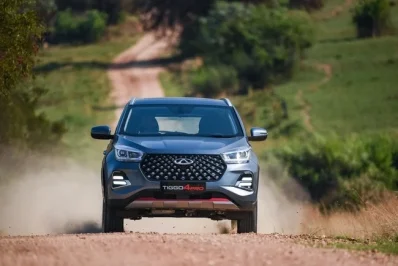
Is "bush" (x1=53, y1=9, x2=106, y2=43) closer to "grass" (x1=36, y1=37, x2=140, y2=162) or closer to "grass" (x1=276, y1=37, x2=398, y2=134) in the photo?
"grass" (x1=36, y1=37, x2=140, y2=162)

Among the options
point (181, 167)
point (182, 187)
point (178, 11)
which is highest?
point (181, 167)

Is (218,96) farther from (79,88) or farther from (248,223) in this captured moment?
(248,223)

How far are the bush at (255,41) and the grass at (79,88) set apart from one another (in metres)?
5.29

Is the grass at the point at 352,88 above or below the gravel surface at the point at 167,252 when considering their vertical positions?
below

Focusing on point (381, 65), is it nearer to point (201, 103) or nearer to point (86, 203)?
point (86, 203)

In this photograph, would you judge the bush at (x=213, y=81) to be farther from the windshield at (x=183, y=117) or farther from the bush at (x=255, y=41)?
the windshield at (x=183, y=117)

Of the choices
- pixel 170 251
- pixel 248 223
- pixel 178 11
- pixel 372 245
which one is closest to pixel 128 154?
pixel 248 223

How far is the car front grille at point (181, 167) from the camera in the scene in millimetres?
Answer: 15969

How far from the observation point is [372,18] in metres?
72.4

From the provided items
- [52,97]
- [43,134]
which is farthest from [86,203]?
[52,97]

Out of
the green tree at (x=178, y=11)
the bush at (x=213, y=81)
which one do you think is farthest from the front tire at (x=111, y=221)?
the green tree at (x=178, y=11)

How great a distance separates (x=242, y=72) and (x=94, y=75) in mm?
7298

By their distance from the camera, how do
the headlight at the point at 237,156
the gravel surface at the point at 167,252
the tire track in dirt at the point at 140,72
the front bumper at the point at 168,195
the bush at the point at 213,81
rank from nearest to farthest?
the gravel surface at the point at 167,252 < the front bumper at the point at 168,195 < the headlight at the point at 237,156 < the tire track in dirt at the point at 140,72 < the bush at the point at 213,81

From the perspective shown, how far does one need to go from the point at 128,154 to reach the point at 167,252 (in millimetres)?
3376
